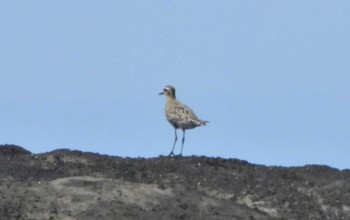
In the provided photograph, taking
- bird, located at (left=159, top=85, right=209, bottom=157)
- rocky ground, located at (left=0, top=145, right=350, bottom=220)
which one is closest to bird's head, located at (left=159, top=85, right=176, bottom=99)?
bird, located at (left=159, top=85, right=209, bottom=157)

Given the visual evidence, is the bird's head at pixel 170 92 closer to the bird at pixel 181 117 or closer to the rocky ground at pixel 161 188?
the bird at pixel 181 117

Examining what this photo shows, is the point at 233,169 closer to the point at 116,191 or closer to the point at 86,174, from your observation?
the point at 86,174

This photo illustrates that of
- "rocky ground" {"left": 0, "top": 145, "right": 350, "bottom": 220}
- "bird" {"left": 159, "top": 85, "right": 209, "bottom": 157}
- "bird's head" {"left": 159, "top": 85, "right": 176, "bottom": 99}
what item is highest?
"bird's head" {"left": 159, "top": 85, "right": 176, "bottom": 99}

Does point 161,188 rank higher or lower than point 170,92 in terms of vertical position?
lower

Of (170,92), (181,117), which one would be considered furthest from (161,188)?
(170,92)

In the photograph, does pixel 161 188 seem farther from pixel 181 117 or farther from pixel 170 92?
pixel 170 92

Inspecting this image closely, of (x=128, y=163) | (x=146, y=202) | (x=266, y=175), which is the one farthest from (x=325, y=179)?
(x=146, y=202)

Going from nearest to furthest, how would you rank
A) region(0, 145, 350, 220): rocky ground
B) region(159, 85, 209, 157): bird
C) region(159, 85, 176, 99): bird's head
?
region(0, 145, 350, 220): rocky ground, region(159, 85, 209, 157): bird, region(159, 85, 176, 99): bird's head

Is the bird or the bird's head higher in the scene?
the bird's head

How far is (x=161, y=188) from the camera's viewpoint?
2920 centimetres

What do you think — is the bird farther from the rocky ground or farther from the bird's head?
the rocky ground

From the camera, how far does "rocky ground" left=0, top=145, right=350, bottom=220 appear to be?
91.4 ft

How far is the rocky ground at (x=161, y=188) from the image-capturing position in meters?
27.8

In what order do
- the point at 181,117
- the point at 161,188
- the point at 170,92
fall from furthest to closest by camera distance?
the point at 170,92 → the point at 181,117 → the point at 161,188
